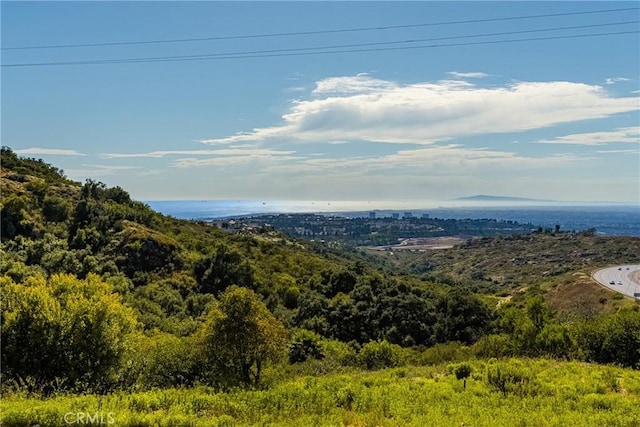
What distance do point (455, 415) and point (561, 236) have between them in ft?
501

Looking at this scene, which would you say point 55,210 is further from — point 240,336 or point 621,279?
point 621,279

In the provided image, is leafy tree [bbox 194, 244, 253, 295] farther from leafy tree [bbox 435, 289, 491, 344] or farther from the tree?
the tree

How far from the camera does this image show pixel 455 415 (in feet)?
35.7

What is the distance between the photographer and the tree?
15.8 metres

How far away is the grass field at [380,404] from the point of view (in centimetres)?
975

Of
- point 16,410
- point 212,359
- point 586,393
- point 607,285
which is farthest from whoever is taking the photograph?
point 607,285

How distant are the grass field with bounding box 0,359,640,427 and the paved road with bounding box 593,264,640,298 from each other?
53870 millimetres

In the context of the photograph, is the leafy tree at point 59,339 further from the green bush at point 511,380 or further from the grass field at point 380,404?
the green bush at point 511,380

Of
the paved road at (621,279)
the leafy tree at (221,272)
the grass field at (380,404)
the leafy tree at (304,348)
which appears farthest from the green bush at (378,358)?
the paved road at (621,279)

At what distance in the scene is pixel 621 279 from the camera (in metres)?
73.1

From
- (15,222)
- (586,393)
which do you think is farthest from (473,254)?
(586,393)

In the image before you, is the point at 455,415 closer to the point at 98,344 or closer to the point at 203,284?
the point at 98,344

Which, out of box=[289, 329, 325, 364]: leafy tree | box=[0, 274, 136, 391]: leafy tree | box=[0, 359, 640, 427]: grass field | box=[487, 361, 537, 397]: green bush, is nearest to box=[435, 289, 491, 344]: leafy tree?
box=[289, 329, 325, 364]: leafy tree

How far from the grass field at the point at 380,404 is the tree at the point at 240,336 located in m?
2.00
